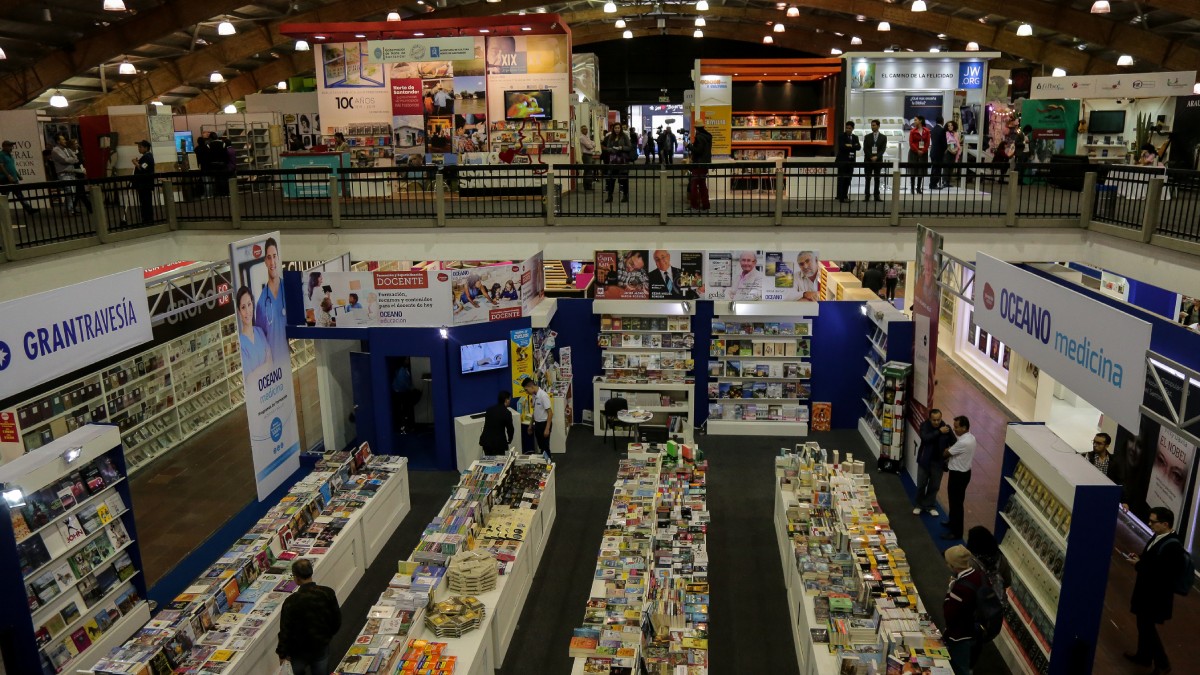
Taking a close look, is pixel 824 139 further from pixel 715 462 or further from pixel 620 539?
pixel 620 539

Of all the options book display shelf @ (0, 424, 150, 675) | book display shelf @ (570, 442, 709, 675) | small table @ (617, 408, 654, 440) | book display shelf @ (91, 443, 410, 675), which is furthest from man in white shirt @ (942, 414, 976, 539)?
book display shelf @ (0, 424, 150, 675)

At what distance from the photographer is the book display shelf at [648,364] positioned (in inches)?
501

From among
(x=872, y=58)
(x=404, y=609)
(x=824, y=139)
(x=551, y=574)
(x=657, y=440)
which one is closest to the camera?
(x=404, y=609)

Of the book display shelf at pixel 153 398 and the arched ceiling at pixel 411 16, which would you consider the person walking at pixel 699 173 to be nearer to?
the book display shelf at pixel 153 398

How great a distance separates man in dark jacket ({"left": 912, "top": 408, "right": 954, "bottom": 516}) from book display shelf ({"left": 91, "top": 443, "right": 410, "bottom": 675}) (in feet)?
19.5

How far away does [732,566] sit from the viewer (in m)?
9.03

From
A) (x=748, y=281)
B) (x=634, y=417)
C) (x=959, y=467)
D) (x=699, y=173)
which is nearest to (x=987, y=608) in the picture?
(x=959, y=467)

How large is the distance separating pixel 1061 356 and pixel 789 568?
10.3 ft

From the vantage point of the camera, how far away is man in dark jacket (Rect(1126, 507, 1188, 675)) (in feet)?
21.7

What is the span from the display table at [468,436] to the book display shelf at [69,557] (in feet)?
13.8

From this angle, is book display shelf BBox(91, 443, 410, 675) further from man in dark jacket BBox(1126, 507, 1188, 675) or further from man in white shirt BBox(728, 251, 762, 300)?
man in dark jacket BBox(1126, 507, 1188, 675)

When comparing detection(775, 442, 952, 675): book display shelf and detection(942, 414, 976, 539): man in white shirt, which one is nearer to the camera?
detection(775, 442, 952, 675): book display shelf

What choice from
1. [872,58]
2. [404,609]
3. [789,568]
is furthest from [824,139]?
[404,609]

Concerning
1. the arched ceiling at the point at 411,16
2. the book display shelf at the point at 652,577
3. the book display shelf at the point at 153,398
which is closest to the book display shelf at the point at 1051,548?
the book display shelf at the point at 652,577
